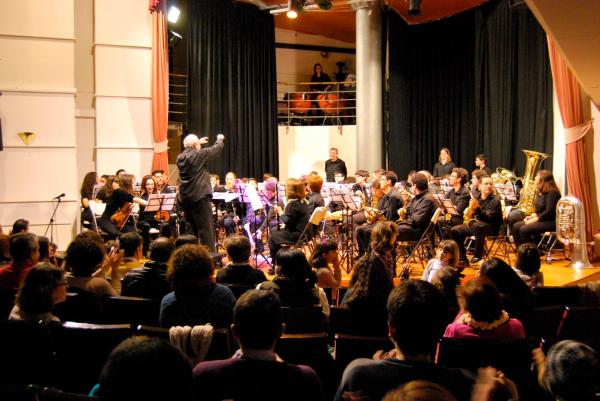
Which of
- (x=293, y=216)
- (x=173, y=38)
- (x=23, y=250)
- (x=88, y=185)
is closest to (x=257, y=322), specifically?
(x=23, y=250)

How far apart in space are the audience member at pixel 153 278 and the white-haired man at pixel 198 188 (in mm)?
3494

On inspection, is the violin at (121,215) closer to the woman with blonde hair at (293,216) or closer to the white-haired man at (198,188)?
the white-haired man at (198,188)

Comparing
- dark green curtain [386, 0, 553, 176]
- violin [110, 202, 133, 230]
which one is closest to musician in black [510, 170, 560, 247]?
dark green curtain [386, 0, 553, 176]

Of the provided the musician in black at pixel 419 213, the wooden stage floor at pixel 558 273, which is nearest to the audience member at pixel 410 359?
the wooden stage floor at pixel 558 273

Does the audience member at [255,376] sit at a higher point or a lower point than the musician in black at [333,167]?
lower

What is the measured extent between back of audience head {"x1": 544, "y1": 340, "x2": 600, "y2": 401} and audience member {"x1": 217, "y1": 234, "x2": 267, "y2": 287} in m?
2.64

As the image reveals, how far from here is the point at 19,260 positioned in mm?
4145

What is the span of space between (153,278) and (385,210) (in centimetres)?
456

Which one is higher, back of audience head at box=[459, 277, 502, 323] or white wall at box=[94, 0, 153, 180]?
white wall at box=[94, 0, 153, 180]

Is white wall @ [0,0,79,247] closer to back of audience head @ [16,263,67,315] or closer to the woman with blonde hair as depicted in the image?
the woman with blonde hair

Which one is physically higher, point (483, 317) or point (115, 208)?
point (115, 208)

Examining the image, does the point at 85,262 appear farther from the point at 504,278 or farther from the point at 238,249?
the point at 504,278

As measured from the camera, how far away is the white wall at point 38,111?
9.87 meters

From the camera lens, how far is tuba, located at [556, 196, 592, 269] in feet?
25.3
